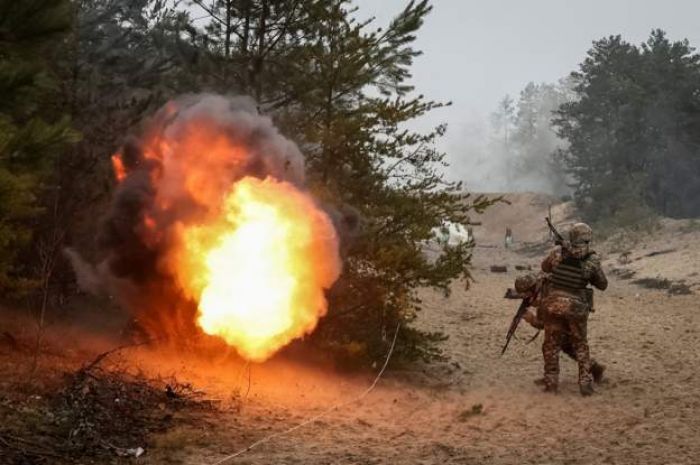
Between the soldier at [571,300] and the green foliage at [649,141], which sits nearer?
the soldier at [571,300]

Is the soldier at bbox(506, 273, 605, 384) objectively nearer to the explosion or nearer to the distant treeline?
the explosion

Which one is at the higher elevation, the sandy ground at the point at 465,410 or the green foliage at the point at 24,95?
the green foliage at the point at 24,95

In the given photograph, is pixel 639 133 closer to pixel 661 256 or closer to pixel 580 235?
pixel 661 256

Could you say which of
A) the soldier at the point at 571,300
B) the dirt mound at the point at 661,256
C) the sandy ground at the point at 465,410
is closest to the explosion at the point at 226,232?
the sandy ground at the point at 465,410

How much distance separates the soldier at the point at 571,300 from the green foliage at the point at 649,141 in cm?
3207

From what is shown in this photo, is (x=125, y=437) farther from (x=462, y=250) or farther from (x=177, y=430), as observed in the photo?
(x=462, y=250)

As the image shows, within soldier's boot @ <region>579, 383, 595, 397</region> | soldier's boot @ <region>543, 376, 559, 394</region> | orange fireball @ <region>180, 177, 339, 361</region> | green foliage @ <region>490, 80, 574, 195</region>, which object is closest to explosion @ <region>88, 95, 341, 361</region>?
orange fireball @ <region>180, 177, 339, 361</region>

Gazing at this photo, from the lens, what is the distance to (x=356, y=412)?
9.14m

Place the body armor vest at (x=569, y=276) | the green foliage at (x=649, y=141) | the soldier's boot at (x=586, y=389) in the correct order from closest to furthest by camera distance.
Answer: the soldier's boot at (x=586, y=389) → the body armor vest at (x=569, y=276) → the green foliage at (x=649, y=141)

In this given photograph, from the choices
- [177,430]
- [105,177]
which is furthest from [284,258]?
[105,177]

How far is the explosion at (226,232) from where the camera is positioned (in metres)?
9.31

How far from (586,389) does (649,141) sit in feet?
130

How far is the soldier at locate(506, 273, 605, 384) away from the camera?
1061 cm

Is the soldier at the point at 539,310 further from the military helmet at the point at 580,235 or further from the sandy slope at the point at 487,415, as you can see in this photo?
A: the military helmet at the point at 580,235
